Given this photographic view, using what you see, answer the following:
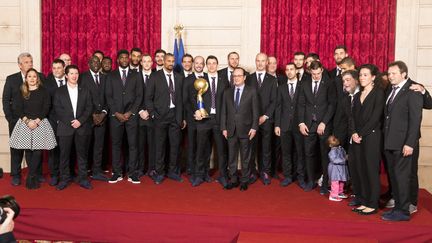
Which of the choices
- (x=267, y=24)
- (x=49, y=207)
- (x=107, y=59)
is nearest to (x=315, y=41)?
(x=267, y=24)

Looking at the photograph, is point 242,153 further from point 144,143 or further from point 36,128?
point 36,128

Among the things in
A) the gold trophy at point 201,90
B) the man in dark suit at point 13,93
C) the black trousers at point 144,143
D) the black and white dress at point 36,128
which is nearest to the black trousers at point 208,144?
the gold trophy at point 201,90

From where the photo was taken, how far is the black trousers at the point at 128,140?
615 centimetres

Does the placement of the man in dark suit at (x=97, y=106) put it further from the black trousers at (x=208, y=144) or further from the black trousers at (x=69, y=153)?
the black trousers at (x=208, y=144)

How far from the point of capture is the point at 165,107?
239 inches

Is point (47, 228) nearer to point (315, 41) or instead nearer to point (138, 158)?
point (138, 158)

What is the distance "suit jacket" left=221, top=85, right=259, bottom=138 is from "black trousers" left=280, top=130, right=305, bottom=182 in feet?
1.40

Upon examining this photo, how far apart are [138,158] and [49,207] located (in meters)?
1.50

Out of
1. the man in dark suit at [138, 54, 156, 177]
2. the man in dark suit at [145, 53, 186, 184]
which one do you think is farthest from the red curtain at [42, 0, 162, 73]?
the man in dark suit at [145, 53, 186, 184]

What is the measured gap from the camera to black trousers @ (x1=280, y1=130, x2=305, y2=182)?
5.91 meters

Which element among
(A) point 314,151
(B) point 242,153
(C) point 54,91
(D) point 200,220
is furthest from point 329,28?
(C) point 54,91

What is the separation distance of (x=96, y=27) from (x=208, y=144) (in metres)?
2.68

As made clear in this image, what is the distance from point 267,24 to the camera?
7.30 meters

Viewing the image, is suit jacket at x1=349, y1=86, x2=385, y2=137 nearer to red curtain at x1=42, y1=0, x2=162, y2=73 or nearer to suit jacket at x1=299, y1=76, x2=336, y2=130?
suit jacket at x1=299, y1=76, x2=336, y2=130
